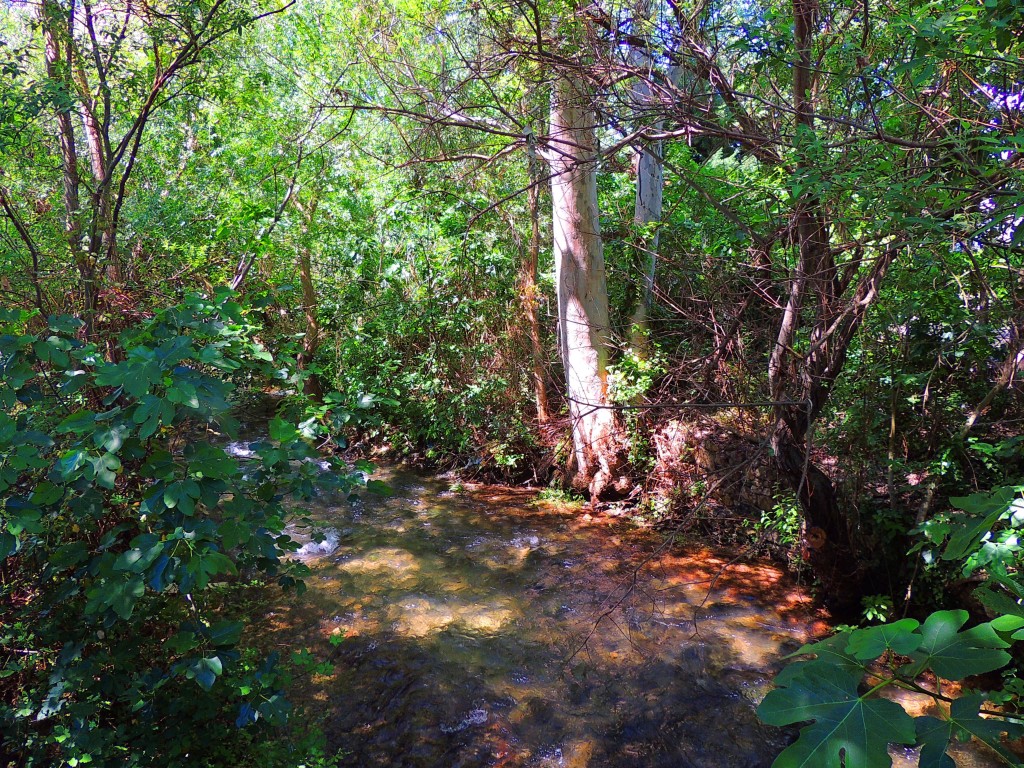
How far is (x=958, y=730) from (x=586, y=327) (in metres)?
5.83

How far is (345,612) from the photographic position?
472 cm

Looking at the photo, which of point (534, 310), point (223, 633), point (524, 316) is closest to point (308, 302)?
point (524, 316)

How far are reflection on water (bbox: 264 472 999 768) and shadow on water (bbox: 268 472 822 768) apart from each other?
0.01 meters

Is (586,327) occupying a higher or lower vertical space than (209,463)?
higher

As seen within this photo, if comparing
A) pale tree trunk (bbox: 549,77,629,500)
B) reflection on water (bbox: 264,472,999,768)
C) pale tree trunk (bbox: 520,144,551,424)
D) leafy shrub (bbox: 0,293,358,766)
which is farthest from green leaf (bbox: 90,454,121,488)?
pale tree trunk (bbox: 520,144,551,424)

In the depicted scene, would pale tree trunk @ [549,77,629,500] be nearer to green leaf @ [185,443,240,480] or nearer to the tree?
the tree

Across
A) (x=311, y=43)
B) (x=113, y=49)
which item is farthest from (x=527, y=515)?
(x=311, y=43)

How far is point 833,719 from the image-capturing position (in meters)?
1.11

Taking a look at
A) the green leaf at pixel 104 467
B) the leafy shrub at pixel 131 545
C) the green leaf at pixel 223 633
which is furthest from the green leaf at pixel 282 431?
the green leaf at pixel 223 633

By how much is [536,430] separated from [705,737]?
14.7 feet

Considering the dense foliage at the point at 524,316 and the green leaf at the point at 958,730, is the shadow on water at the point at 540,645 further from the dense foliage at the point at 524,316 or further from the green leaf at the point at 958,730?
the green leaf at the point at 958,730

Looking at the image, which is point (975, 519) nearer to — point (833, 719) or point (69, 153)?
point (833, 719)

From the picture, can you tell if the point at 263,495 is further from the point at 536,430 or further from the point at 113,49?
the point at 536,430

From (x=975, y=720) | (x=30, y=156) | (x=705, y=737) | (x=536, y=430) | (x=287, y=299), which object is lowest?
(x=705, y=737)
